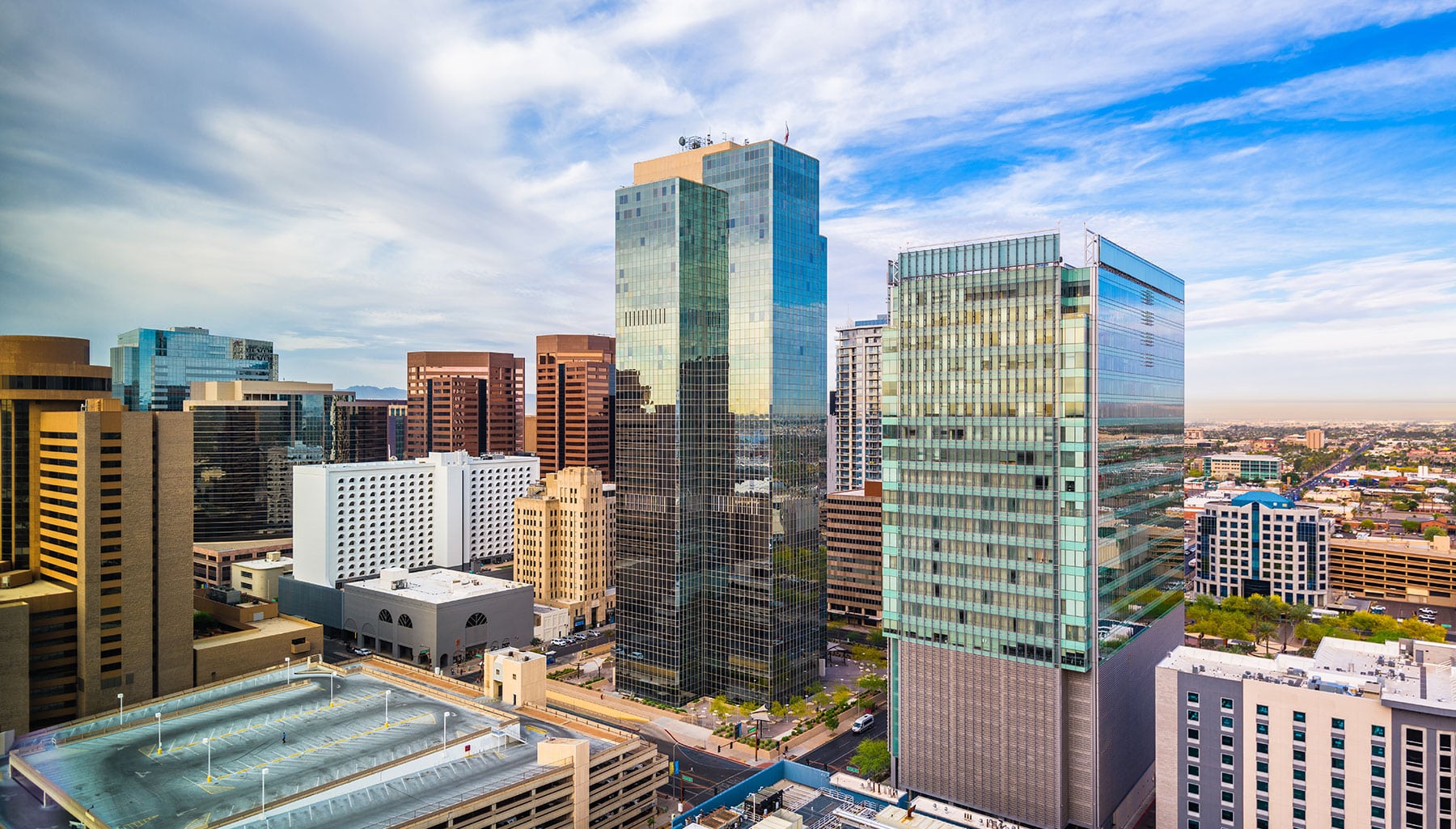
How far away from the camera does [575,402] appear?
165375 mm

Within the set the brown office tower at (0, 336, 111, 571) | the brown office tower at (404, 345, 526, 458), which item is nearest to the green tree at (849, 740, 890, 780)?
the brown office tower at (0, 336, 111, 571)

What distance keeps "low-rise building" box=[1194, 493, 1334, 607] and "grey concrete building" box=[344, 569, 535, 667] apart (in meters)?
93.0

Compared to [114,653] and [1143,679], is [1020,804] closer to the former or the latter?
[1143,679]

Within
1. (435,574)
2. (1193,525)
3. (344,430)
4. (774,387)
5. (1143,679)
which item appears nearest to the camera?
(1143,679)

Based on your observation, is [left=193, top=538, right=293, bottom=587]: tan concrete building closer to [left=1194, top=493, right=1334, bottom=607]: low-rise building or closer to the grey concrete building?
the grey concrete building

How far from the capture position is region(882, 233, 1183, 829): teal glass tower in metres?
50.1

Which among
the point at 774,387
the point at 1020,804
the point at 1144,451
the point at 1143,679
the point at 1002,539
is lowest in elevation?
the point at 1020,804

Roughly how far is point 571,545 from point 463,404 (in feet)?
279

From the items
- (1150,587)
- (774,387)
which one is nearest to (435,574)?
(774,387)

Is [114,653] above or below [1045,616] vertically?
below

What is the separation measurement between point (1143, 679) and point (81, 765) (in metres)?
69.4

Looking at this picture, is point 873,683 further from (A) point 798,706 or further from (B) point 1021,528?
(B) point 1021,528

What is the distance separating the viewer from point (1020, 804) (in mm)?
51469

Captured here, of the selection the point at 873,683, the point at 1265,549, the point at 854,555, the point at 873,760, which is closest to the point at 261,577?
the point at 854,555
